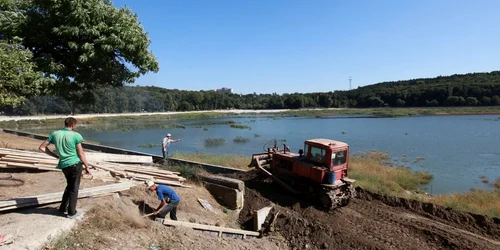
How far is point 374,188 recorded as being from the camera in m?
15.3

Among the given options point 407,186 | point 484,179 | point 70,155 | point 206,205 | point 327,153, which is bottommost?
point 484,179

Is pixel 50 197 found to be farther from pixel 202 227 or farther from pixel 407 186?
pixel 407 186

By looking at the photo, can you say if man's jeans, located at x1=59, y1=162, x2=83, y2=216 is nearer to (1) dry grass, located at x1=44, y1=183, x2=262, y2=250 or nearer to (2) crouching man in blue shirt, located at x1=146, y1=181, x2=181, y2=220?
(1) dry grass, located at x1=44, y1=183, x2=262, y2=250

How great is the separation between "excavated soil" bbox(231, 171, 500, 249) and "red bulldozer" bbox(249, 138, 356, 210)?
1.31 feet

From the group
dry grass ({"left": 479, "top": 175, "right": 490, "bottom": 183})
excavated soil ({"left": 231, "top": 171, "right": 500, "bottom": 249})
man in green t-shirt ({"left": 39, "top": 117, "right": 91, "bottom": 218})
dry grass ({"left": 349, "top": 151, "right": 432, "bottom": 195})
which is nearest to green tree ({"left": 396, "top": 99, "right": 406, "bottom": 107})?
dry grass ({"left": 349, "top": 151, "right": 432, "bottom": 195})

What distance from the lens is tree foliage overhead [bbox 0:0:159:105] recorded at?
9633mm

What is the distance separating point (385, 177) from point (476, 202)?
180 inches

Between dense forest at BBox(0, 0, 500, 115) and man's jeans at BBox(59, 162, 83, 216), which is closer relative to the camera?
man's jeans at BBox(59, 162, 83, 216)

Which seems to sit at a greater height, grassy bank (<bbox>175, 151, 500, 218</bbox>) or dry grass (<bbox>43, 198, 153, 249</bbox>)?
dry grass (<bbox>43, 198, 153, 249</bbox>)

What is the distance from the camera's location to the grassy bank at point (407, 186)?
1370 cm

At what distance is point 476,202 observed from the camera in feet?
47.6

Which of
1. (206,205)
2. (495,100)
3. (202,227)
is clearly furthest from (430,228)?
(495,100)

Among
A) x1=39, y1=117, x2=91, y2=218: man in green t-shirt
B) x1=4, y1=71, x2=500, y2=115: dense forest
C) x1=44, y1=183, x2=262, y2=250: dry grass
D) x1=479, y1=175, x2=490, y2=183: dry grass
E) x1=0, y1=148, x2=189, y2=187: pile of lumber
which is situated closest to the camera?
x1=44, y1=183, x2=262, y2=250: dry grass

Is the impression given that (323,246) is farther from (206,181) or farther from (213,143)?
(213,143)
